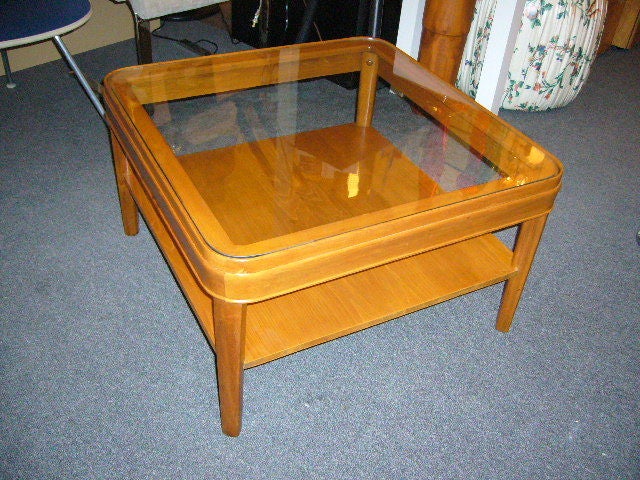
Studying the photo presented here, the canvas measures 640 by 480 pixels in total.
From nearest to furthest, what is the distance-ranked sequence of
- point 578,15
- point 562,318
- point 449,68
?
1. point 562,318
2. point 449,68
3. point 578,15

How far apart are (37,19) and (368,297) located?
1.11 metres

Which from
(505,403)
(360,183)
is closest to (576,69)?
(360,183)

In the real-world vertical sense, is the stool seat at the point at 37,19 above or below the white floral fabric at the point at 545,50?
above

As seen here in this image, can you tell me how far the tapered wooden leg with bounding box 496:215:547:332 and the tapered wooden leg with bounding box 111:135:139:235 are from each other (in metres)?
0.87

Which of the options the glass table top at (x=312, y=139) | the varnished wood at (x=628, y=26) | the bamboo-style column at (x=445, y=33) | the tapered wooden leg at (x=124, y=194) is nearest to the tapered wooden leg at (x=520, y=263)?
the glass table top at (x=312, y=139)

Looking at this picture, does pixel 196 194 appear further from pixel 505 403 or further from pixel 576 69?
pixel 576 69

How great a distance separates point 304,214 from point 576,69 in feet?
4.81

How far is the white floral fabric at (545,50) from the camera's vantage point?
6.46ft

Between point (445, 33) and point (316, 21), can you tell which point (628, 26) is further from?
point (445, 33)

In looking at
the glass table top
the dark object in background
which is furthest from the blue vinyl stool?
the dark object in background

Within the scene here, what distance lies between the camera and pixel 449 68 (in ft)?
5.31

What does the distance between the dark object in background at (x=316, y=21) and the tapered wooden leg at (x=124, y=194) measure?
2.88ft

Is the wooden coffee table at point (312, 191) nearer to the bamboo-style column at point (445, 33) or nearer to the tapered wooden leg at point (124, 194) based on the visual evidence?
the tapered wooden leg at point (124, 194)

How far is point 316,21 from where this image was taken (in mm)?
2203
